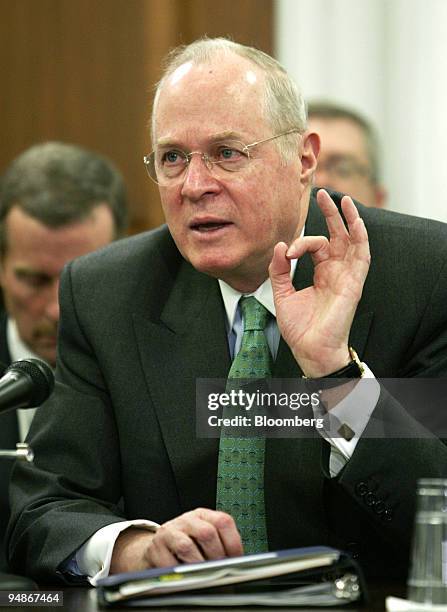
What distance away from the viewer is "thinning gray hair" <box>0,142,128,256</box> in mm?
3521

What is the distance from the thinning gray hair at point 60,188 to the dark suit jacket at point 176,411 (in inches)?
37.6

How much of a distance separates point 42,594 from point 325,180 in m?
2.57

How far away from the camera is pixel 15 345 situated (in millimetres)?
3539

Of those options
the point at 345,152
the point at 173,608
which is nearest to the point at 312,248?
the point at 173,608

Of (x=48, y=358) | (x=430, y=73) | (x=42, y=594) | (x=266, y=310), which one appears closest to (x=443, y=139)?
(x=430, y=73)

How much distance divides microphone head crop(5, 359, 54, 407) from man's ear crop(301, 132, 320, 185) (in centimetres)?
85

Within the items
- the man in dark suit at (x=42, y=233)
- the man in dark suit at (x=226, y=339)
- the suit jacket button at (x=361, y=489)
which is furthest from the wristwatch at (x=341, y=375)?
the man in dark suit at (x=42, y=233)

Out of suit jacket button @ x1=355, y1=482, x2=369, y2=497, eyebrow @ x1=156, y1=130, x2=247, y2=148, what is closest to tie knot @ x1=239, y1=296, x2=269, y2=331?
eyebrow @ x1=156, y1=130, x2=247, y2=148

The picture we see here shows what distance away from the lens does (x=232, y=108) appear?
225 cm

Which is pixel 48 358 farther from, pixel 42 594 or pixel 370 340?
pixel 42 594

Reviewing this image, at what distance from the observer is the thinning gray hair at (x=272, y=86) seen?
231cm

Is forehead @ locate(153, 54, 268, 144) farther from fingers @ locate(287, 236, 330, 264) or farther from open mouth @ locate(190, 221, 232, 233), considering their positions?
fingers @ locate(287, 236, 330, 264)

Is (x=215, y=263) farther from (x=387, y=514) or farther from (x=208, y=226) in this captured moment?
(x=387, y=514)

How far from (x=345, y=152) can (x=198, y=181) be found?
2.07m
